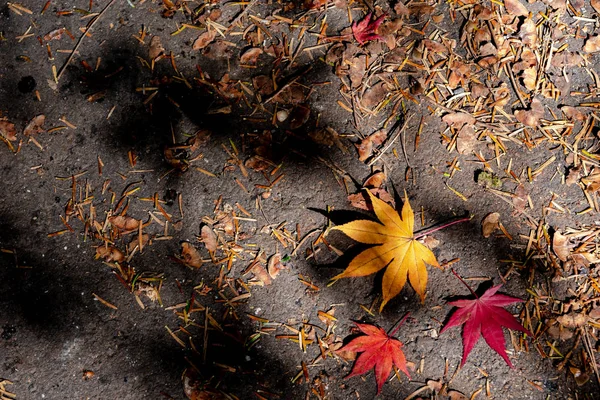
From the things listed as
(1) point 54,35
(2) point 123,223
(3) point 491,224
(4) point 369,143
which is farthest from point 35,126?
(3) point 491,224

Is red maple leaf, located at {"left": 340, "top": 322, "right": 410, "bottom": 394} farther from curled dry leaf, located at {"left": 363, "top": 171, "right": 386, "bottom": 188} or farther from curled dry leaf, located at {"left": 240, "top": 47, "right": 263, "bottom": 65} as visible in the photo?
curled dry leaf, located at {"left": 240, "top": 47, "right": 263, "bottom": 65}

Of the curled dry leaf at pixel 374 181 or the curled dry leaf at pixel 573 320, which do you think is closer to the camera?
the curled dry leaf at pixel 573 320

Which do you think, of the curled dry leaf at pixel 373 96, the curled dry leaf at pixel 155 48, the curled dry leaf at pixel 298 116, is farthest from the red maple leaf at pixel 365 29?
the curled dry leaf at pixel 155 48

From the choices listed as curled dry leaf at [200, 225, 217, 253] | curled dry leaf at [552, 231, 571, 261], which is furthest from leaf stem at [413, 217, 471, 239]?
curled dry leaf at [200, 225, 217, 253]

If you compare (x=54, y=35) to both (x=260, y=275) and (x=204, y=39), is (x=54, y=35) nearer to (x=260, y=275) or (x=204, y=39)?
(x=204, y=39)

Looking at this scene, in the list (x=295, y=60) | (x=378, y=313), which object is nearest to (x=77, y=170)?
(x=295, y=60)

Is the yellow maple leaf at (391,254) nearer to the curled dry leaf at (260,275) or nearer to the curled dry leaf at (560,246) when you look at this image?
the curled dry leaf at (260,275)

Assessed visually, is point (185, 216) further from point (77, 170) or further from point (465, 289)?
point (465, 289)
